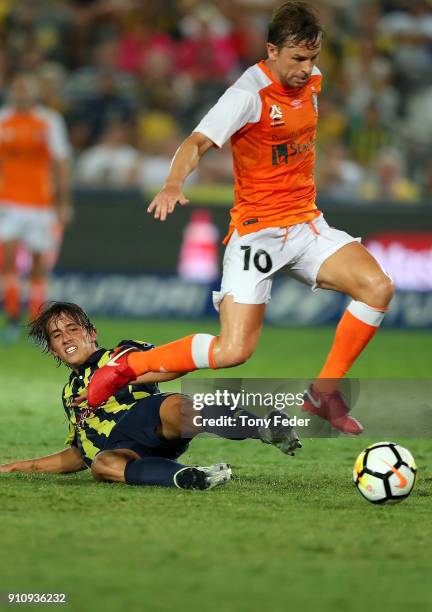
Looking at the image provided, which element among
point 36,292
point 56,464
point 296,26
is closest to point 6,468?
point 56,464

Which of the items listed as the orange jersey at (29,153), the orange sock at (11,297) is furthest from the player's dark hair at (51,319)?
the orange jersey at (29,153)

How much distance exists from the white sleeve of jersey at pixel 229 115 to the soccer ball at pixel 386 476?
5.06 feet

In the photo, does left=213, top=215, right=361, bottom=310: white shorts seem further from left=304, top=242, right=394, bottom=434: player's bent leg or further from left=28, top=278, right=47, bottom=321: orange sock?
left=28, top=278, right=47, bottom=321: orange sock

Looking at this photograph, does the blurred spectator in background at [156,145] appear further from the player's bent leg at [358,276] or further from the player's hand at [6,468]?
the player's hand at [6,468]

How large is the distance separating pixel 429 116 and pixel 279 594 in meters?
11.9

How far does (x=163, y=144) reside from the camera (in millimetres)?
13531

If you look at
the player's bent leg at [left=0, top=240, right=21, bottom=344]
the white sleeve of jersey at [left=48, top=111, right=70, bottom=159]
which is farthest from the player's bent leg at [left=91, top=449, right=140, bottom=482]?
the white sleeve of jersey at [left=48, top=111, right=70, bottom=159]

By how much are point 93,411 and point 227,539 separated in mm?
1404

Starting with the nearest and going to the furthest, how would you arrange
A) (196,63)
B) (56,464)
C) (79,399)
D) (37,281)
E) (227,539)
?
(227,539) < (79,399) < (56,464) < (37,281) < (196,63)

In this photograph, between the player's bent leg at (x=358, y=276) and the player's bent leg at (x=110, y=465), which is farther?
the player's bent leg at (x=358, y=276)

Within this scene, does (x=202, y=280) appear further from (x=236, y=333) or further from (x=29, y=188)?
(x=236, y=333)

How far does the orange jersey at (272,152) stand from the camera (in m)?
5.65

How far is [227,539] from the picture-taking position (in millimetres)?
4227

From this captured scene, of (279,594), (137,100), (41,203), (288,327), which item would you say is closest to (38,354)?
(41,203)
